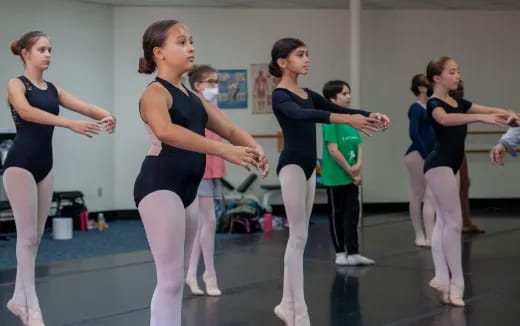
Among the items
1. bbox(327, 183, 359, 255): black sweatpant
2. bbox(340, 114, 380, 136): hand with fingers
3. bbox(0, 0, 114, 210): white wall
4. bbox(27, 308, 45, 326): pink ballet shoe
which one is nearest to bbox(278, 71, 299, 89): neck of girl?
bbox(340, 114, 380, 136): hand with fingers

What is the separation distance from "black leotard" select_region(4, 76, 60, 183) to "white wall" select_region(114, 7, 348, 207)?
18.3 ft

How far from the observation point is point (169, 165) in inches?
103

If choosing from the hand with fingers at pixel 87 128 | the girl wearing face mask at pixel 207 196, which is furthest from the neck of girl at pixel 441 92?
the hand with fingers at pixel 87 128

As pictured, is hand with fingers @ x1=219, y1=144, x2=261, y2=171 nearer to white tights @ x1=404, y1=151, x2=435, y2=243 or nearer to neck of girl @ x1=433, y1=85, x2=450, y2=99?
neck of girl @ x1=433, y1=85, x2=450, y2=99

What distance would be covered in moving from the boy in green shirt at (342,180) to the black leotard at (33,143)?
8.38 feet

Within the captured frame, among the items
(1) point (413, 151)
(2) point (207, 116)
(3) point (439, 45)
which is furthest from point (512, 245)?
(2) point (207, 116)

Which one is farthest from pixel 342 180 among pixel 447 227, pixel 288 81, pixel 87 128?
pixel 87 128

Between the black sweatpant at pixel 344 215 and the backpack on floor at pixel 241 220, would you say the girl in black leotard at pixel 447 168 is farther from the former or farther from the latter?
the backpack on floor at pixel 241 220

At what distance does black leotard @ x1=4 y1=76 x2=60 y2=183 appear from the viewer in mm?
3730

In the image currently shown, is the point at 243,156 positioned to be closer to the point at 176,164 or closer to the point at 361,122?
the point at 176,164

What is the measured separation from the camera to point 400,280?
5.11m

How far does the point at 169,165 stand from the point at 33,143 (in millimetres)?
1454

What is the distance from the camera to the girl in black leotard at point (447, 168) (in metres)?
4.23

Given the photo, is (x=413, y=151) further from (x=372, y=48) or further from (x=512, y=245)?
(x=372, y=48)
